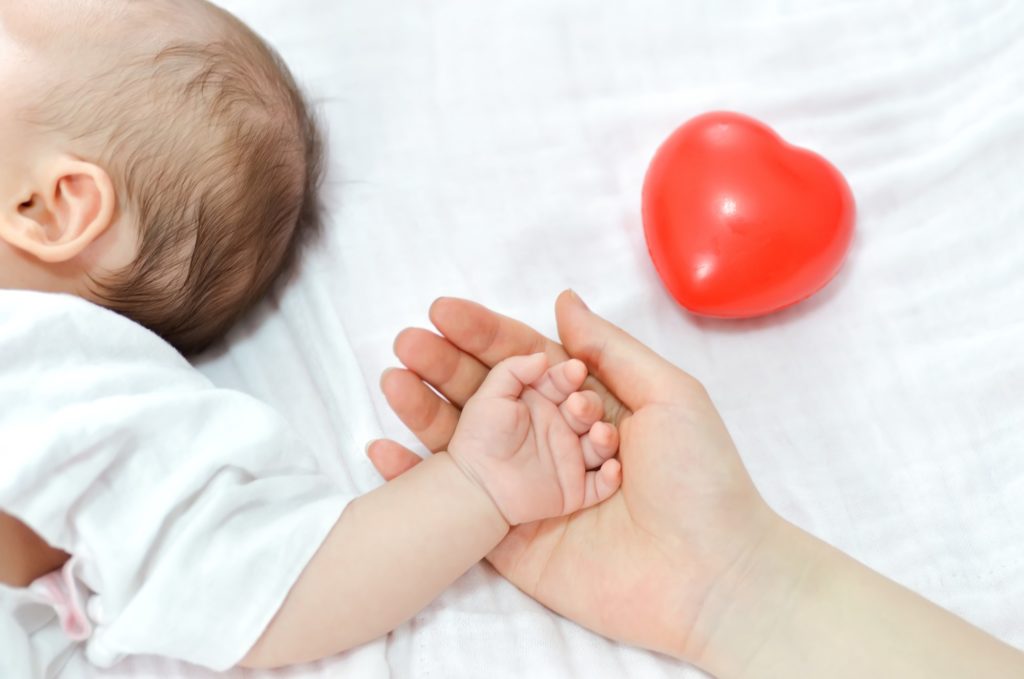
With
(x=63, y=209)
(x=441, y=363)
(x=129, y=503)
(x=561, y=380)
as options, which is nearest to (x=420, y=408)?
(x=441, y=363)

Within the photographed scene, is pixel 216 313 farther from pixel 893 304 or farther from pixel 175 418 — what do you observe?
pixel 893 304

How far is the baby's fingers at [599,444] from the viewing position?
96 centimetres

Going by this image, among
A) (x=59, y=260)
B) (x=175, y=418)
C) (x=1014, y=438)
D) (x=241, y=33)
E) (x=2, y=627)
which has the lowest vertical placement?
(x=1014, y=438)

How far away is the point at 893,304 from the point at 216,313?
2.63 ft

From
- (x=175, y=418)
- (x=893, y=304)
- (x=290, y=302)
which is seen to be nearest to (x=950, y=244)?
(x=893, y=304)

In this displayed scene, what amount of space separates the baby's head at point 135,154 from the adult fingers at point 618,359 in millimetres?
365

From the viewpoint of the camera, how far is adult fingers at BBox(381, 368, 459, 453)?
1.02 m

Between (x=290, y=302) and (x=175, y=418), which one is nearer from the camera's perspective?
(x=175, y=418)

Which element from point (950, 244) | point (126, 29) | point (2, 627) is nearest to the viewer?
point (2, 627)

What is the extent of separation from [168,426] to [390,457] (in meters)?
0.23

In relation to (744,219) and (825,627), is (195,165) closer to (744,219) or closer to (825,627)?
(744,219)

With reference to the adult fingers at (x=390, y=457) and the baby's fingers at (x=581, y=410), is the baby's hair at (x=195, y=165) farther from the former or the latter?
the baby's fingers at (x=581, y=410)

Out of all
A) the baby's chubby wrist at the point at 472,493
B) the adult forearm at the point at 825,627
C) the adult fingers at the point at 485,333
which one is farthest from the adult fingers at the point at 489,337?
the adult forearm at the point at 825,627

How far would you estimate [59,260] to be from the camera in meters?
0.99
